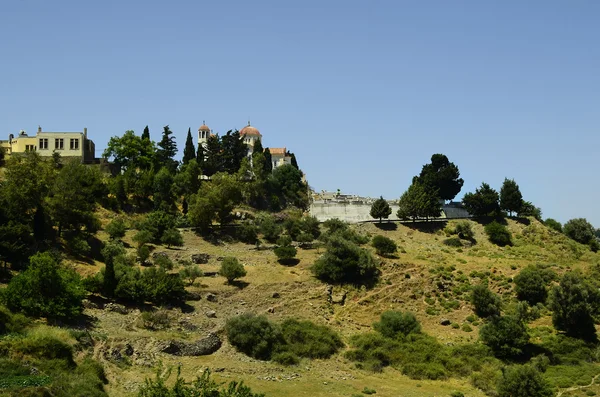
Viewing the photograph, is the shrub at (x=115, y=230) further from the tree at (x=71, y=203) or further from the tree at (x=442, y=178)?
the tree at (x=442, y=178)

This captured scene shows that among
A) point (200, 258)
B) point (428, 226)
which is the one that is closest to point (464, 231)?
point (428, 226)

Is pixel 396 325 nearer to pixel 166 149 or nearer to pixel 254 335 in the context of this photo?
pixel 254 335

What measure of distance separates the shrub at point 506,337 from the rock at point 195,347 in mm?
18210

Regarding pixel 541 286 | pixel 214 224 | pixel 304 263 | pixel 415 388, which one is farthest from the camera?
pixel 214 224

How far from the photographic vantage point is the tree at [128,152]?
277 feet

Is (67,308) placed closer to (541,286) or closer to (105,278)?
(105,278)

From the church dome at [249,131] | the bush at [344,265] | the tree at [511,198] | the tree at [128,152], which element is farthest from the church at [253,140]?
the bush at [344,265]

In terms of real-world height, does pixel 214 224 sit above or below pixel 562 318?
above

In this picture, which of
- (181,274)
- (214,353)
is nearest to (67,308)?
(214,353)

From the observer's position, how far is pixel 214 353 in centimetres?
4731

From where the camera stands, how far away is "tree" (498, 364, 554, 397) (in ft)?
138

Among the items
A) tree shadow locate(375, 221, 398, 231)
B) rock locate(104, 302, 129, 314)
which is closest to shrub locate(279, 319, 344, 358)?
rock locate(104, 302, 129, 314)

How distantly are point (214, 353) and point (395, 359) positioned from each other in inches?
460

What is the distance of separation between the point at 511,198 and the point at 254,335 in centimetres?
4421
